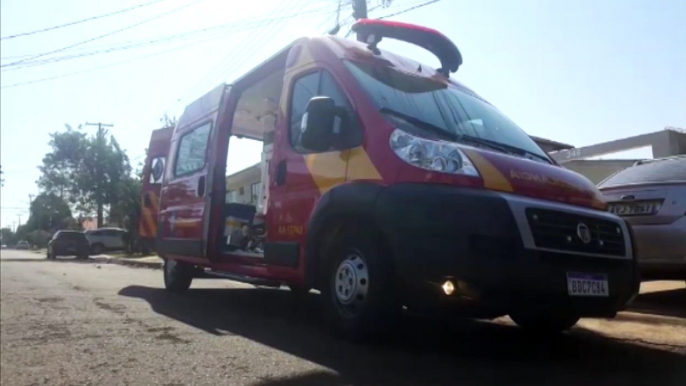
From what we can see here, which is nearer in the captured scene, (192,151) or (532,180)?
(532,180)

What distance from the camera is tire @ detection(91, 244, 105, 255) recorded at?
3659 centimetres

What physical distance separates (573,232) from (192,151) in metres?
5.54

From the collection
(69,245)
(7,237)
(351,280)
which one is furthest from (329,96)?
(7,237)

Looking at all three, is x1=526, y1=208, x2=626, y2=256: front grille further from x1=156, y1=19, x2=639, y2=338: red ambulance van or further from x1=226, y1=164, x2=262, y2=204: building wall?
x1=226, y1=164, x2=262, y2=204: building wall

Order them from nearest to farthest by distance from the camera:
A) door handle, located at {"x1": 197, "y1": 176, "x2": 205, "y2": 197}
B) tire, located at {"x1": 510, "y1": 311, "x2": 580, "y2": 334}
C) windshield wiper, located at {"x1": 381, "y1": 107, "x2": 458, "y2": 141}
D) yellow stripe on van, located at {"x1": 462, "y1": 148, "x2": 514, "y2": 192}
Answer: yellow stripe on van, located at {"x1": 462, "y1": 148, "x2": 514, "y2": 192} < windshield wiper, located at {"x1": 381, "y1": 107, "x2": 458, "y2": 141} < tire, located at {"x1": 510, "y1": 311, "x2": 580, "y2": 334} < door handle, located at {"x1": 197, "y1": 176, "x2": 205, "y2": 197}

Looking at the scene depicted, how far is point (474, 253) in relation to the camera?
4.00 metres

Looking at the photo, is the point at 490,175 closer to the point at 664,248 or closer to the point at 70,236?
the point at 664,248

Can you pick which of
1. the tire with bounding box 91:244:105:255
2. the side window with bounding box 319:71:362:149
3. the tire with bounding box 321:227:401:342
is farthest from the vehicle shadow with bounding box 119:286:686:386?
the tire with bounding box 91:244:105:255

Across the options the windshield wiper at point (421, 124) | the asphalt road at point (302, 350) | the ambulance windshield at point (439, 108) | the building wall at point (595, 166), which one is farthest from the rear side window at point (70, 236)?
the windshield wiper at point (421, 124)

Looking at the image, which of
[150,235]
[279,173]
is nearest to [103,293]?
[150,235]

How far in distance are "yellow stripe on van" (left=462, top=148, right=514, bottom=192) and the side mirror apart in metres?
1.03

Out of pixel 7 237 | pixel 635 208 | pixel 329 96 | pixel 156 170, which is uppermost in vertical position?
pixel 7 237

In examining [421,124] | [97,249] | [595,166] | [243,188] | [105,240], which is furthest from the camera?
[105,240]

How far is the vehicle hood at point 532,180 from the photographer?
4422 mm
